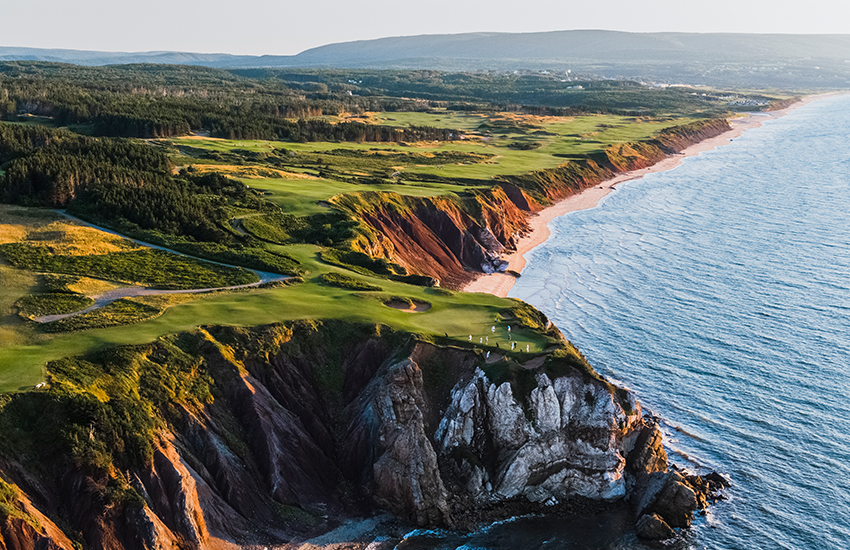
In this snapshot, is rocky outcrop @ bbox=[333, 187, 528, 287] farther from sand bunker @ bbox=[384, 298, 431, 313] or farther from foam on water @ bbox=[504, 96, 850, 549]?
sand bunker @ bbox=[384, 298, 431, 313]

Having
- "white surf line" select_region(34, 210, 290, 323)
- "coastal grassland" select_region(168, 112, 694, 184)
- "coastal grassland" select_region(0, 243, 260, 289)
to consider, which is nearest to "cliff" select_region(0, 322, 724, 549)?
"white surf line" select_region(34, 210, 290, 323)

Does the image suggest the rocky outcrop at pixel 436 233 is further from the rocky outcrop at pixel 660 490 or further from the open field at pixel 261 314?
the rocky outcrop at pixel 660 490

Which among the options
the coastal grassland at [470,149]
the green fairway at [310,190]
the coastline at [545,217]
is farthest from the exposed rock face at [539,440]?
the coastal grassland at [470,149]

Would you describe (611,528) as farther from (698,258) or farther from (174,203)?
(698,258)

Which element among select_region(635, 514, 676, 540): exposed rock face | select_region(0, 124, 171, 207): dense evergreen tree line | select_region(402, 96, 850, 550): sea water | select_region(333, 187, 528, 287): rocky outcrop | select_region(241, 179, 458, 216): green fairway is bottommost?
select_region(635, 514, 676, 540): exposed rock face

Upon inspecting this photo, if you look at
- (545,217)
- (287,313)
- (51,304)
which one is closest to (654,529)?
(287,313)

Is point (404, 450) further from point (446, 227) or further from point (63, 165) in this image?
point (63, 165)
